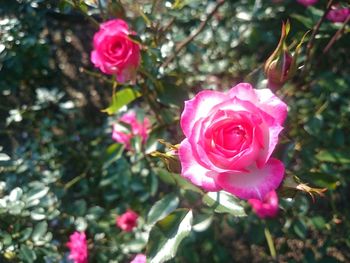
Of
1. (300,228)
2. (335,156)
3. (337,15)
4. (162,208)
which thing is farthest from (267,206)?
(337,15)

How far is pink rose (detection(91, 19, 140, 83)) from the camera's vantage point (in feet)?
3.51

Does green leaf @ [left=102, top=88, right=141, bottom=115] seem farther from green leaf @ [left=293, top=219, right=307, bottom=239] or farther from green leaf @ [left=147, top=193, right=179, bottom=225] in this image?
green leaf @ [left=293, top=219, right=307, bottom=239]

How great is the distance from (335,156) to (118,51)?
71 cm

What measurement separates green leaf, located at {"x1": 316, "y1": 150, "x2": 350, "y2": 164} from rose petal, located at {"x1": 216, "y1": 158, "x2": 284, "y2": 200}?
24.3 inches

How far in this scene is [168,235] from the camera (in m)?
0.93

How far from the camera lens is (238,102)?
0.73 metres

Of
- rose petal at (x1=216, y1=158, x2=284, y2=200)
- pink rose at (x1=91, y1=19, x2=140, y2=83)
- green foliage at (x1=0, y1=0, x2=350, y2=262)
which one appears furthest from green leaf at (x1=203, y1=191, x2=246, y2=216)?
pink rose at (x1=91, y1=19, x2=140, y2=83)

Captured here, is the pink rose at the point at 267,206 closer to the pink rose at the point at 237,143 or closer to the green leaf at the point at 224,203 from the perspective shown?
the green leaf at the point at 224,203

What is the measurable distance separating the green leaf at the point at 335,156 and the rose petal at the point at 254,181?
2.02 ft

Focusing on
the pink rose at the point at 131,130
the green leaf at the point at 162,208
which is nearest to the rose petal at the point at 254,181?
the green leaf at the point at 162,208

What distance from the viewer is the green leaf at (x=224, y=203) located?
90 cm

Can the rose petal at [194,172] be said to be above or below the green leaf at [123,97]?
above

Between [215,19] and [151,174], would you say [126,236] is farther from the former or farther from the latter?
[215,19]

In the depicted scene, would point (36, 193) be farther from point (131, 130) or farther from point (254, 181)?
point (254, 181)
